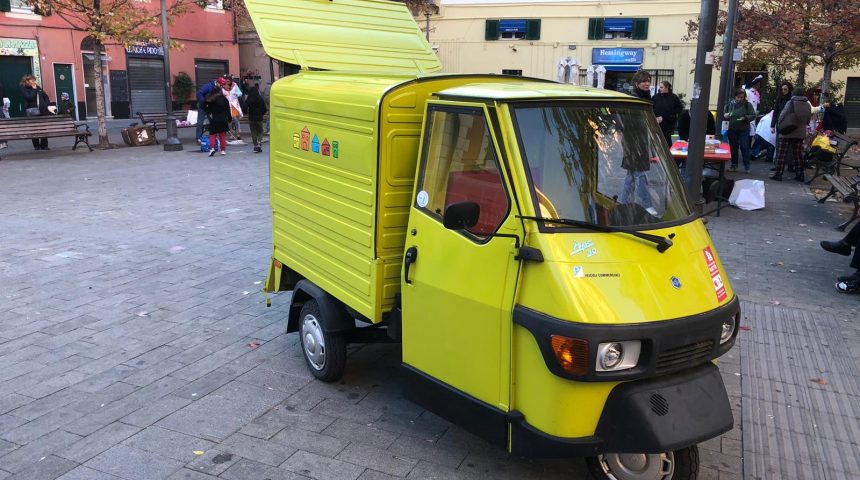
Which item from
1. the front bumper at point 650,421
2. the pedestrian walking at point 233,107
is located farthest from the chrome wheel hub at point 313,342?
the pedestrian walking at point 233,107

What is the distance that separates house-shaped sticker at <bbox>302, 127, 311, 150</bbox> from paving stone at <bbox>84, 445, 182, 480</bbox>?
220 centimetres

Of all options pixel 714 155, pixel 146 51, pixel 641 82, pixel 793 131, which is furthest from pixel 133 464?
pixel 146 51

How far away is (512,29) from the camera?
38.8m

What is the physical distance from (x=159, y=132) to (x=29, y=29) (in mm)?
7848

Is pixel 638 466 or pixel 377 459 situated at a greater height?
pixel 638 466

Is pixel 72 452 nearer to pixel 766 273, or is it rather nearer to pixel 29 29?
pixel 766 273

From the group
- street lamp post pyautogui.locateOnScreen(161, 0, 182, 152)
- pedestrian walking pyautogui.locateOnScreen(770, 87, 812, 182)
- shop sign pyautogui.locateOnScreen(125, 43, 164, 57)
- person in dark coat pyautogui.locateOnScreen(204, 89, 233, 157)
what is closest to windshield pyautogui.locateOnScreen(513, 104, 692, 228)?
pedestrian walking pyautogui.locateOnScreen(770, 87, 812, 182)

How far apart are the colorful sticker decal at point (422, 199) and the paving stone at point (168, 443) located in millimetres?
1798

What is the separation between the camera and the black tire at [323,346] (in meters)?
4.62

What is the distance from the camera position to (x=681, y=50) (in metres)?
35.8

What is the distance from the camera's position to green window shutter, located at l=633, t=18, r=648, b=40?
36094mm

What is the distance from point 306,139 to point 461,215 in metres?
1.94

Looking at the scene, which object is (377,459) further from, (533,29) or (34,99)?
(533,29)

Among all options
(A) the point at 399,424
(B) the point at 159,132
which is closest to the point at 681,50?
(B) the point at 159,132
